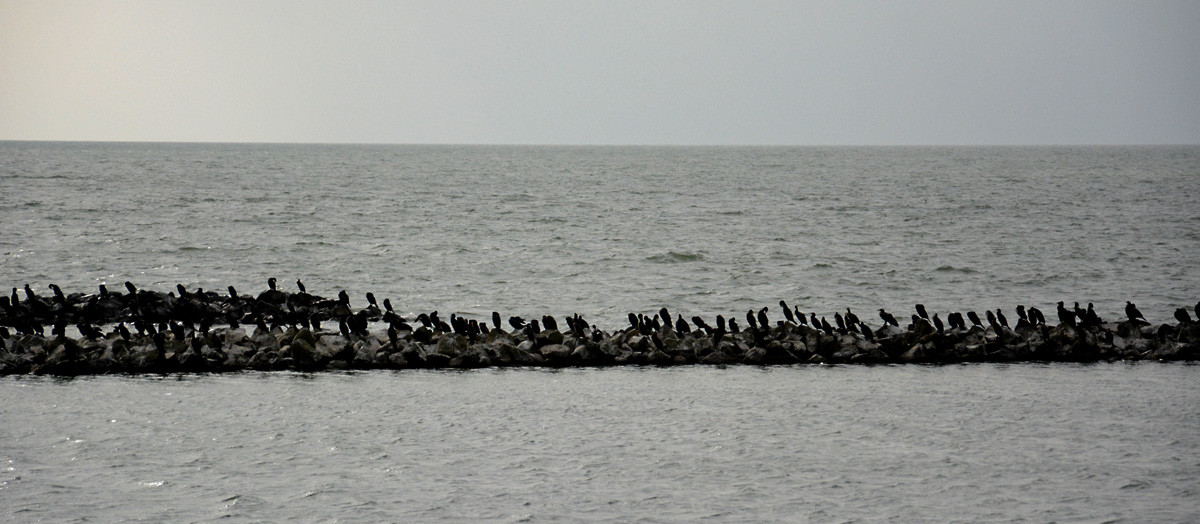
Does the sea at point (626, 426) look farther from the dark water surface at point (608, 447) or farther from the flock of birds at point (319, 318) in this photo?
the flock of birds at point (319, 318)

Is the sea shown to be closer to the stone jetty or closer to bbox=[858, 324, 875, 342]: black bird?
the stone jetty

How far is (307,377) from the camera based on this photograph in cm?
1930

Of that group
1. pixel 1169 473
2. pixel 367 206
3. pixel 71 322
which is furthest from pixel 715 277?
pixel 367 206

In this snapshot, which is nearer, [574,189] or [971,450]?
[971,450]

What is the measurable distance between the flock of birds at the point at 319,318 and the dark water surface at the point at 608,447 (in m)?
2.32

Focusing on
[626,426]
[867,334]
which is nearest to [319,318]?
[867,334]

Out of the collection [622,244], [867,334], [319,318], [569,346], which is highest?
[867,334]

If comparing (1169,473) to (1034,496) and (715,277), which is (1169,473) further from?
(715,277)

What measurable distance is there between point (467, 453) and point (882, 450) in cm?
497

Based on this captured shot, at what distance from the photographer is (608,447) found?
14688 millimetres

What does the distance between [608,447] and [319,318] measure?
12.1 meters

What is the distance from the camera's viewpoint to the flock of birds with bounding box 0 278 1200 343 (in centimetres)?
2170

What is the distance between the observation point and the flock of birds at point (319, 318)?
71.2ft

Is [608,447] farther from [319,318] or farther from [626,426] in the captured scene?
[319,318]
